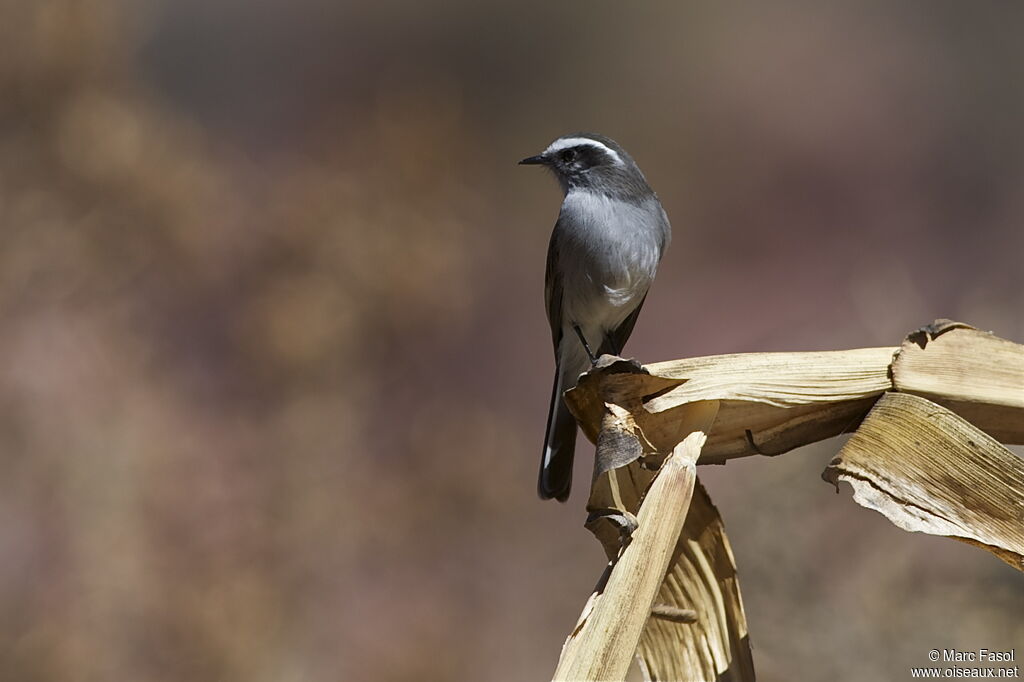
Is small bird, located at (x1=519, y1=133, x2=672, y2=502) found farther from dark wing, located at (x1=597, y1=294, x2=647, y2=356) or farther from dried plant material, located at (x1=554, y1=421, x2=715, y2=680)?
dried plant material, located at (x1=554, y1=421, x2=715, y2=680)

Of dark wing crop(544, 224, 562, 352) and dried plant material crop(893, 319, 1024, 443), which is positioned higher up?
dark wing crop(544, 224, 562, 352)

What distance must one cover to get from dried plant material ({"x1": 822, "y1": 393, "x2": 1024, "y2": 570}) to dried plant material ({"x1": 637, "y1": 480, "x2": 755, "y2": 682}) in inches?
6.7

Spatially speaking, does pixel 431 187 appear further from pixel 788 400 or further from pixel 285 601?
pixel 788 400

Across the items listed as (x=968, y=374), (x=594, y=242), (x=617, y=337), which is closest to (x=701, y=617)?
(x=968, y=374)

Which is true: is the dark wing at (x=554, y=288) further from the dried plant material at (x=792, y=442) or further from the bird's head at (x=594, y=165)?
the dried plant material at (x=792, y=442)

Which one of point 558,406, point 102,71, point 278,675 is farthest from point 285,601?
point 102,71

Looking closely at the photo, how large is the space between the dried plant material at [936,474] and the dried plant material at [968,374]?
0.14 ft

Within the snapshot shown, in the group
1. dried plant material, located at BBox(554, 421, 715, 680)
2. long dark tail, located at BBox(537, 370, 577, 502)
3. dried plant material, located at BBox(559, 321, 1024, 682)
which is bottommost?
dried plant material, located at BBox(554, 421, 715, 680)

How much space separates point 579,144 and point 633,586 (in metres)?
1.80

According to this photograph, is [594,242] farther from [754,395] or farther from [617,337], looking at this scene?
[754,395]

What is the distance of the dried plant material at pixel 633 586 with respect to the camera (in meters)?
0.92

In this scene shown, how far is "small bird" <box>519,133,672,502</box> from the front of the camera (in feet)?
8.12

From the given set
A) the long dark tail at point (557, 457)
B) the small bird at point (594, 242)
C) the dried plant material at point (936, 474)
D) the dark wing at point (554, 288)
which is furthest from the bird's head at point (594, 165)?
the dried plant material at point (936, 474)

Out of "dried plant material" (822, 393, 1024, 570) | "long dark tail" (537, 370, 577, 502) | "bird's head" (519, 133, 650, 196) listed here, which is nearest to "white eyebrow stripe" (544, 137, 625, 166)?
"bird's head" (519, 133, 650, 196)
